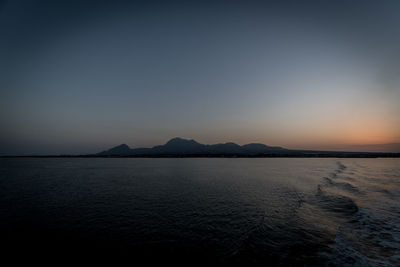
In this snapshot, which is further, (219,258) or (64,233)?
(64,233)

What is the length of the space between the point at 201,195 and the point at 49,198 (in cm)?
1872

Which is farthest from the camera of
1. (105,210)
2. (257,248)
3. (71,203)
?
(71,203)

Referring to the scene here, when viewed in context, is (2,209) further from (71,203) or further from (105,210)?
(105,210)

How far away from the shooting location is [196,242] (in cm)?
1092

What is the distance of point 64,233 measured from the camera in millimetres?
12250

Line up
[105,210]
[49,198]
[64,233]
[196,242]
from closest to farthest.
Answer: [196,242], [64,233], [105,210], [49,198]

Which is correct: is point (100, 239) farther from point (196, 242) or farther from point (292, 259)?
point (292, 259)

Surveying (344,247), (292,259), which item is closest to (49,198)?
(292,259)

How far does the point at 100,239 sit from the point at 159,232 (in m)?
3.68

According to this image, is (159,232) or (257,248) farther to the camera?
(159,232)

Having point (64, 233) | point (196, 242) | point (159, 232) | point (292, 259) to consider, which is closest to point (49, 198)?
point (64, 233)

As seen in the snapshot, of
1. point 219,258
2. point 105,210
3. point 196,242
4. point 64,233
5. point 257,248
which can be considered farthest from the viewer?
point 105,210

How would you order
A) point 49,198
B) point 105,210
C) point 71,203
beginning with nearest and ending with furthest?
point 105,210 < point 71,203 < point 49,198

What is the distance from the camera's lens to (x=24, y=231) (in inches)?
498
